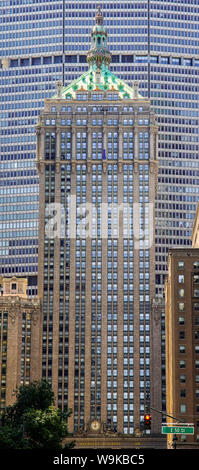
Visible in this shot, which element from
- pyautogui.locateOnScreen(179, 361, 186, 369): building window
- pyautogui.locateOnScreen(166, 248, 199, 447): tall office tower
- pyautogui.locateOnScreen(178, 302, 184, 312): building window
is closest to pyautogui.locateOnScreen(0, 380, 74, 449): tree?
pyautogui.locateOnScreen(166, 248, 199, 447): tall office tower

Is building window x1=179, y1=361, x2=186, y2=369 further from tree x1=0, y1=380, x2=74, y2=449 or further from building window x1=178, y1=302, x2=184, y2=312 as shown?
tree x1=0, y1=380, x2=74, y2=449

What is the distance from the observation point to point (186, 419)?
174m

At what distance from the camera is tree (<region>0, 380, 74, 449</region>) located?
132 metres

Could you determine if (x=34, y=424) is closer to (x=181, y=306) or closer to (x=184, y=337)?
(x=184, y=337)

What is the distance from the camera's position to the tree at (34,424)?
132 meters

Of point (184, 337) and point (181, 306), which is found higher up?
point (181, 306)

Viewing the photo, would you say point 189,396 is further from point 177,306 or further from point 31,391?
point 31,391

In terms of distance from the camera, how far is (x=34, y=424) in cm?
14362

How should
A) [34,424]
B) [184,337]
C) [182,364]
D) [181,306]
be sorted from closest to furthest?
[34,424] → [182,364] → [184,337] → [181,306]

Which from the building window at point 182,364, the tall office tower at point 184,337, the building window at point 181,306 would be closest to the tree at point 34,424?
the tall office tower at point 184,337

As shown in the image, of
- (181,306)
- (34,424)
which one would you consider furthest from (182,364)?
(34,424)

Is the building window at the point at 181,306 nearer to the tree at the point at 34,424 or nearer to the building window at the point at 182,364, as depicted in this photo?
the building window at the point at 182,364
